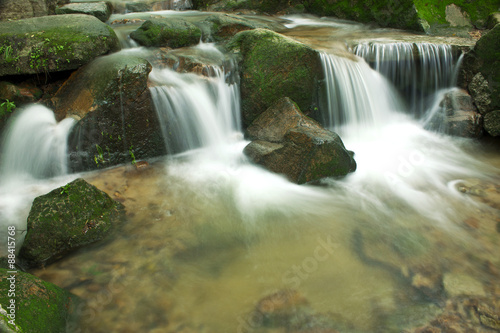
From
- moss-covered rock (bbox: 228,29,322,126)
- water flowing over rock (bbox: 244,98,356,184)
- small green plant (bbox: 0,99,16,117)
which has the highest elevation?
moss-covered rock (bbox: 228,29,322,126)

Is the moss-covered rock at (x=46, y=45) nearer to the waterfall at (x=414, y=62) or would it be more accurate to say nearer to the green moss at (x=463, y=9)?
the waterfall at (x=414, y=62)

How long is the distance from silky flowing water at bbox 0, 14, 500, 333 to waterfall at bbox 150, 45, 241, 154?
0.08 feet

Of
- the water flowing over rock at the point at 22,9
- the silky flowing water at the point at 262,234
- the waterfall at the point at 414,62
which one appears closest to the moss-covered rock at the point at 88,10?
the water flowing over rock at the point at 22,9

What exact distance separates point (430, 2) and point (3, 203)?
412 inches

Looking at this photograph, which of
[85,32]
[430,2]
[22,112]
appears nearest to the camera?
[22,112]

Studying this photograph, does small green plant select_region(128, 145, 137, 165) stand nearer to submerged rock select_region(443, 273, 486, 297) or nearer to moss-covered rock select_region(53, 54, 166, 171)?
moss-covered rock select_region(53, 54, 166, 171)

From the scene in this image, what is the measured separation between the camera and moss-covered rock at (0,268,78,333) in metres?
2.34

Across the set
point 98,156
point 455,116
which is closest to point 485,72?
point 455,116

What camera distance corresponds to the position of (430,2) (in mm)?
9188

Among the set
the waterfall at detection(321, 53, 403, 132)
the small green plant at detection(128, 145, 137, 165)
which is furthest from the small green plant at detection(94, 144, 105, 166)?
the waterfall at detection(321, 53, 403, 132)

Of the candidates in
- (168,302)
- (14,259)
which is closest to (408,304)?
(168,302)

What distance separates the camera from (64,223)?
11.8ft

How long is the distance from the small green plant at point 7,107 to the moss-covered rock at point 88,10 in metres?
3.09

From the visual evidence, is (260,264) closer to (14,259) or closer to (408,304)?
(408,304)
